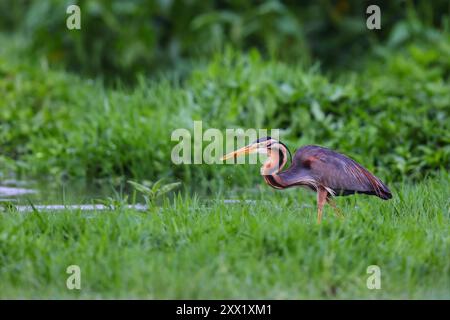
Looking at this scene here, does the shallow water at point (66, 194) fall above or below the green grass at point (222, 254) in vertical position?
above

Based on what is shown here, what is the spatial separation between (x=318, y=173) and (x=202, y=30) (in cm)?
632

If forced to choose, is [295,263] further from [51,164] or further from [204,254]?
[51,164]

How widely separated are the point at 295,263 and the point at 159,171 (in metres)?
3.45

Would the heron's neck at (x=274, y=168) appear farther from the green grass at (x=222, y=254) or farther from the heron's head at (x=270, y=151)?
the green grass at (x=222, y=254)

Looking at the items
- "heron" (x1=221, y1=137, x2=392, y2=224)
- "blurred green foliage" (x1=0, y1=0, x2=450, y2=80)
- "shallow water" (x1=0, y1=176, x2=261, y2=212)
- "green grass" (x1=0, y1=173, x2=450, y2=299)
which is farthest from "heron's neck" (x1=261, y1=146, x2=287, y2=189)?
"blurred green foliage" (x1=0, y1=0, x2=450, y2=80)

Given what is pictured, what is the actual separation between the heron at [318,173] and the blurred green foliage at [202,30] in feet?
18.7

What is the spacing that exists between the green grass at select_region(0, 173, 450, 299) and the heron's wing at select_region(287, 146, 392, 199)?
0.66 feet

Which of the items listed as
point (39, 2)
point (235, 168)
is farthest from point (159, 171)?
point (39, 2)

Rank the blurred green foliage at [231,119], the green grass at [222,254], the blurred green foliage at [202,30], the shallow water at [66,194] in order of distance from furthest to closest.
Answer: the blurred green foliage at [202,30], the blurred green foliage at [231,119], the shallow water at [66,194], the green grass at [222,254]

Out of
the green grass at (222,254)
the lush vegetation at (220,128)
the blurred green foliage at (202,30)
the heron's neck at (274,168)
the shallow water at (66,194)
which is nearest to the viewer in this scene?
the green grass at (222,254)

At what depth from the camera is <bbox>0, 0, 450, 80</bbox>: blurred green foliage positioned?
11.4 metres

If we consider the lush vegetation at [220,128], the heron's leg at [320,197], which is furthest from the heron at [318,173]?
the lush vegetation at [220,128]

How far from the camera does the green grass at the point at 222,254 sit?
4.77 m

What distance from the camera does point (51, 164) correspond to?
851 cm
